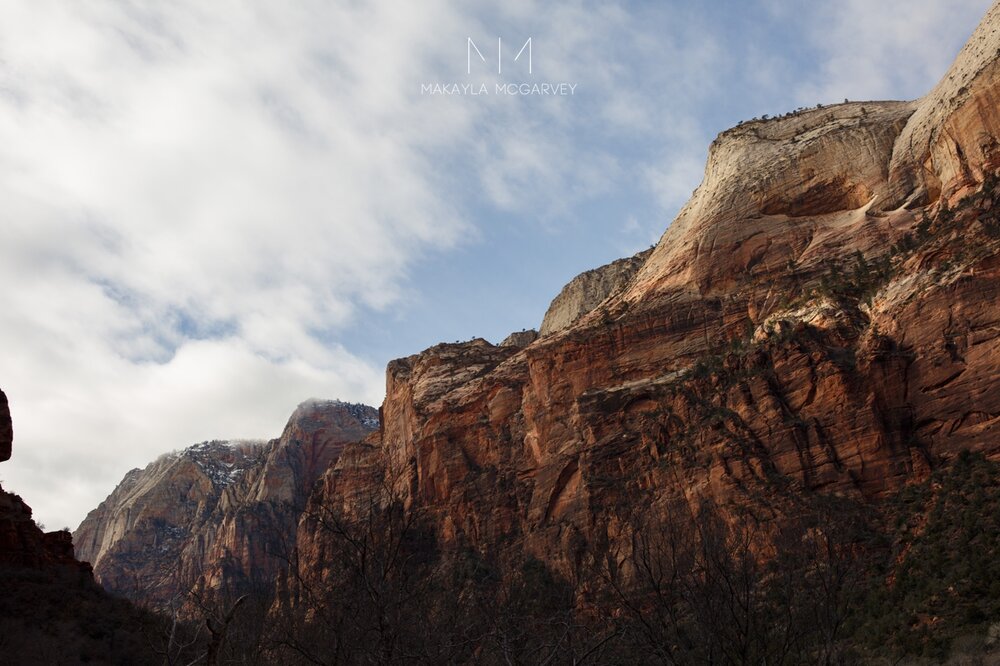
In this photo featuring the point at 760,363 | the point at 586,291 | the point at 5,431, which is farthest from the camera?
the point at 586,291

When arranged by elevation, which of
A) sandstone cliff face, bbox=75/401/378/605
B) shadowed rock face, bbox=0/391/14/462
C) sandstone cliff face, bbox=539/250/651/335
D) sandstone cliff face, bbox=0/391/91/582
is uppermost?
sandstone cliff face, bbox=539/250/651/335

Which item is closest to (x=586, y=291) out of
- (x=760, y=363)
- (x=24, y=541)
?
(x=760, y=363)

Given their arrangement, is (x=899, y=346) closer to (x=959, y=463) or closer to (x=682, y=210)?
(x=959, y=463)

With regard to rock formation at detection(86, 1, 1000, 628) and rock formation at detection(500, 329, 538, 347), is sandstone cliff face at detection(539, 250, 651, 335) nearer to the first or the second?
rock formation at detection(500, 329, 538, 347)

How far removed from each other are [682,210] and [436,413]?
31.0 m

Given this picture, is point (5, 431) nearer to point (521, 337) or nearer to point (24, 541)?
point (24, 541)

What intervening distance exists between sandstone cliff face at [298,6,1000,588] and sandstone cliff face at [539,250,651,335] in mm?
27932

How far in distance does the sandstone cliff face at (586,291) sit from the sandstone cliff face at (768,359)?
91.6ft

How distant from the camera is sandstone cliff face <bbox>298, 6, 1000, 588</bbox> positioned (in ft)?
163

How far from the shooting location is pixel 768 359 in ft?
186

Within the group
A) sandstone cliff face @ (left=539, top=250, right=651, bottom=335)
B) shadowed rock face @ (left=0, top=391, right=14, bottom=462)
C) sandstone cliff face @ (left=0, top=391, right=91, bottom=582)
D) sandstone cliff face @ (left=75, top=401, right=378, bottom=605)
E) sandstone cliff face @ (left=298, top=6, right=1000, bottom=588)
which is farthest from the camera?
sandstone cliff face @ (left=75, top=401, right=378, bottom=605)

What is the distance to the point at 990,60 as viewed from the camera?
5891 cm

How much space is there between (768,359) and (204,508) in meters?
133

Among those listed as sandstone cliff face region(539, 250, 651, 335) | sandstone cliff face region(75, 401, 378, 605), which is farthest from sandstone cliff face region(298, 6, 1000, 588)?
sandstone cliff face region(75, 401, 378, 605)
